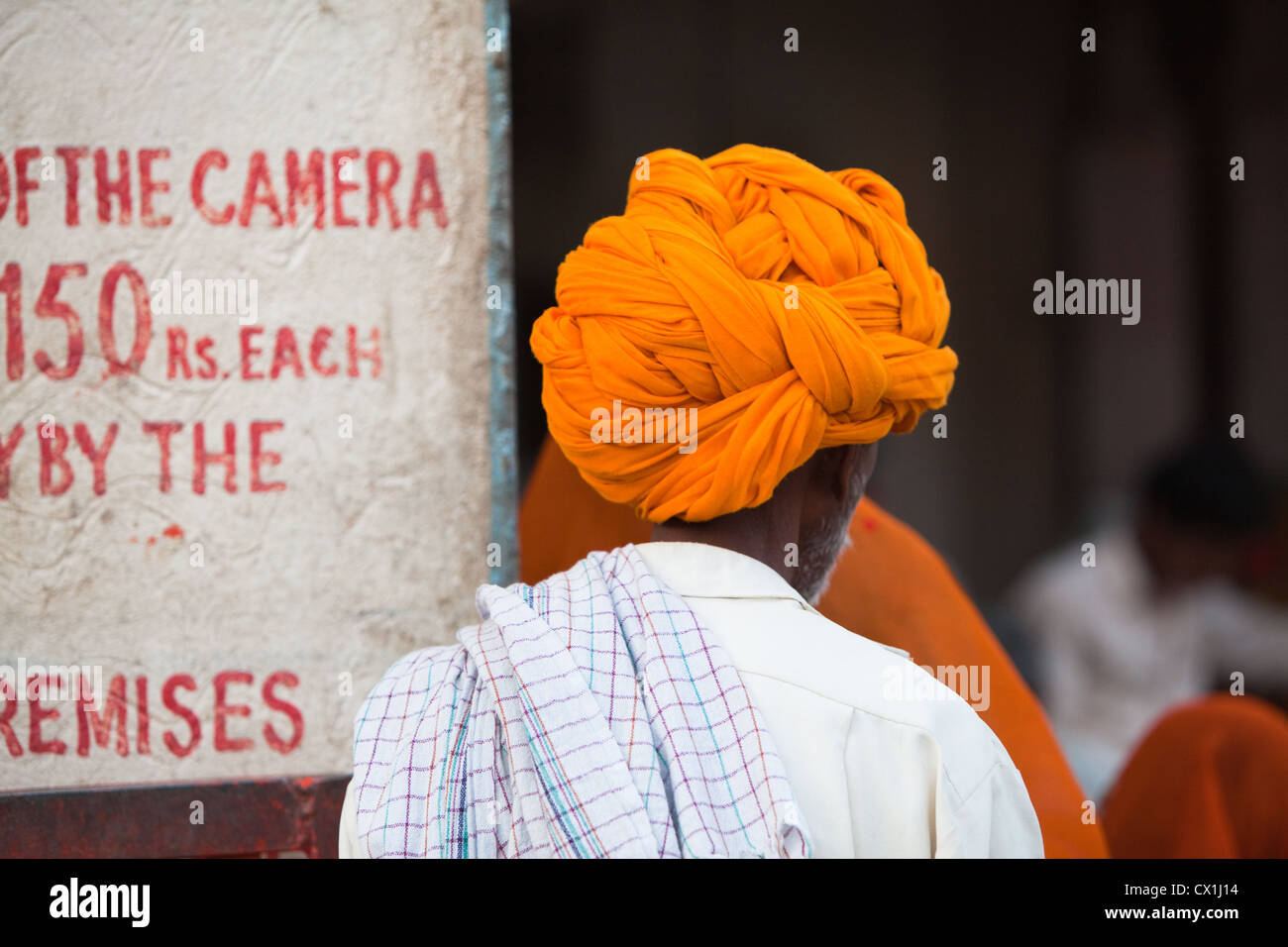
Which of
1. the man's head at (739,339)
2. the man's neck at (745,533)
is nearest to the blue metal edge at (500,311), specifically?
the man's head at (739,339)

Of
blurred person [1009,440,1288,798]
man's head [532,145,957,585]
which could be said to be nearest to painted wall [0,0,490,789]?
man's head [532,145,957,585]

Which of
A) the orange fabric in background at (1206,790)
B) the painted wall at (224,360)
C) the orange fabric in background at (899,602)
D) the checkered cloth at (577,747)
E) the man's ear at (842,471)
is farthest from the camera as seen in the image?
the orange fabric in background at (1206,790)

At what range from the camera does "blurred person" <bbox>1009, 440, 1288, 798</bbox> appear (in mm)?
3094

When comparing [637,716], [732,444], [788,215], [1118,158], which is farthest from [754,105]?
[637,716]

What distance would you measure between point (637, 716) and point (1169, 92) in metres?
2.66

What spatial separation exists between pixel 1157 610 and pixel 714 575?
2.47 metres

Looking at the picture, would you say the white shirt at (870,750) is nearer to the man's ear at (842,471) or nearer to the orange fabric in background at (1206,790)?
the man's ear at (842,471)

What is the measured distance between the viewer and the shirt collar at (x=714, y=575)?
115cm

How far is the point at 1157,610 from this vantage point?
127 inches

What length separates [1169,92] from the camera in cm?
303

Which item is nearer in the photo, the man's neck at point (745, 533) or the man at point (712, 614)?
the man at point (712, 614)

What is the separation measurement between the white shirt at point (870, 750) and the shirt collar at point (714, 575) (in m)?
0.01

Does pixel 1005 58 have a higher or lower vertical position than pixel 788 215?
higher

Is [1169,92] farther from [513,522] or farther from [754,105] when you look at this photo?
[513,522]
